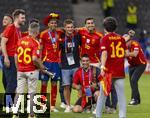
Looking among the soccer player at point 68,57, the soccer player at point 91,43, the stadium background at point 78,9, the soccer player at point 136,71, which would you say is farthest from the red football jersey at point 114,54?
the stadium background at point 78,9

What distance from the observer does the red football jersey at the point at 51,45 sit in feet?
48.0

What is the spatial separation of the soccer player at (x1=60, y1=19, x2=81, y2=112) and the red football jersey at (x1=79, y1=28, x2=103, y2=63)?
0.39 feet

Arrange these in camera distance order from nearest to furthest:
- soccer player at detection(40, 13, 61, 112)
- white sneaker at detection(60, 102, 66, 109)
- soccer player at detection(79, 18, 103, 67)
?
soccer player at detection(40, 13, 61, 112) → soccer player at detection(79, 18, 103, 67) → white sneaker at detection(60, 102, 66, 109)

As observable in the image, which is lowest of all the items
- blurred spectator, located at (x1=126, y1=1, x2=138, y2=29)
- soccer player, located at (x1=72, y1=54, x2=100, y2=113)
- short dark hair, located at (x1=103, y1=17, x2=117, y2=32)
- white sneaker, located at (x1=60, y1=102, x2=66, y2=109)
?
white sneaker, located at (x1=60, y1=102, x2=66, y2=109)

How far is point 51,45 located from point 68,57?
1.55 feet

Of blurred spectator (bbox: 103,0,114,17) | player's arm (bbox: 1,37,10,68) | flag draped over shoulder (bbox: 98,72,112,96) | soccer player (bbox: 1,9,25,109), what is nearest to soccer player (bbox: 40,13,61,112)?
soccer player (bbox: 1,9,25,109)

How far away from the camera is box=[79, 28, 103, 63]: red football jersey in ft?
48.3

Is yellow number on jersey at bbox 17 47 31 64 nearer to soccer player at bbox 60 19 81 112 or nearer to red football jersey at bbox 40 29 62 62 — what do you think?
red football jersey at bbox 40 29 62 62

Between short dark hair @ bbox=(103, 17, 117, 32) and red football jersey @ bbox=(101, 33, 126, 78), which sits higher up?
short dark hair @ bbox=(103, 17, 117, 32)

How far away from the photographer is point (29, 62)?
1268 centimetres

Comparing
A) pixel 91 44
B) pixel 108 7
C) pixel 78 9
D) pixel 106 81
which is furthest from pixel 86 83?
pixel 78 9

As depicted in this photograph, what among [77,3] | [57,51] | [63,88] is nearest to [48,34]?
[57,51]

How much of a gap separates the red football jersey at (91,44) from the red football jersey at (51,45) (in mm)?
546

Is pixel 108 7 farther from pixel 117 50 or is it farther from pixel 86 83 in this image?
pixel 117 50
